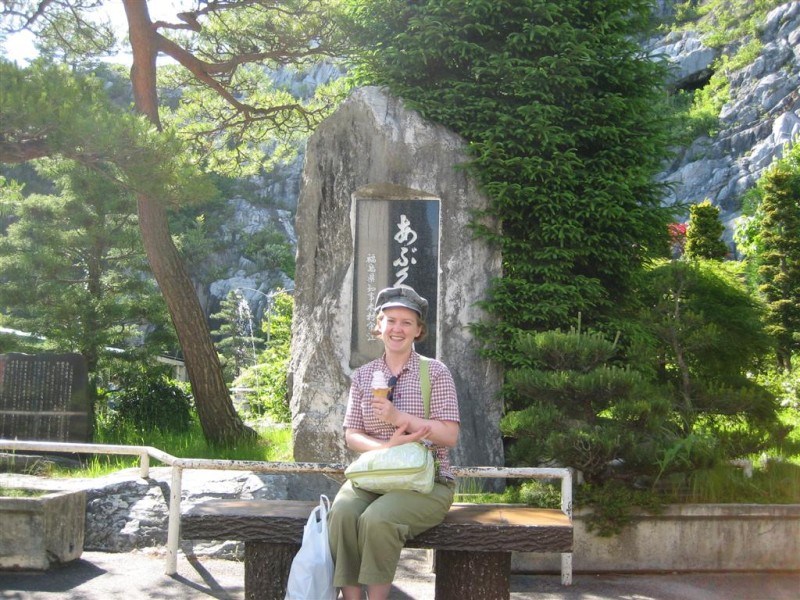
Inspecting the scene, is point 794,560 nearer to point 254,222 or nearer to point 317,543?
point 317,543

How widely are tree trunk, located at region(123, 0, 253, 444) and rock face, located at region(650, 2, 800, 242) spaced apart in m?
26.6

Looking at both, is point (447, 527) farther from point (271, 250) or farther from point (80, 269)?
point (271, 250)

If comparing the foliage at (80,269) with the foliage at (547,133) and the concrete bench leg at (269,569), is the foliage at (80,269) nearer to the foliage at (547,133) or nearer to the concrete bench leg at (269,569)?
the foliage at (547,133)

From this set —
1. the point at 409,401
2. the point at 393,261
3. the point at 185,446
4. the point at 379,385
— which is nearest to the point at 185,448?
the point at 185,446

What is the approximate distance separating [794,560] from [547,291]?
8.12ft

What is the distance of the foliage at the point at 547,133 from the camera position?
6.05 meters

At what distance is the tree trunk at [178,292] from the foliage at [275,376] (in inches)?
90.6

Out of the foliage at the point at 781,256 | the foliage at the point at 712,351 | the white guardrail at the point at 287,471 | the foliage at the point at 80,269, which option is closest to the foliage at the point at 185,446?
the foliage at the point at 80,269

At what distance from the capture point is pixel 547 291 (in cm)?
603

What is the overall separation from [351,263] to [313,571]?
3466mm

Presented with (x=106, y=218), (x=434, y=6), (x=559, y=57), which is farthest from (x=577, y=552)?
(x=106, y=218)

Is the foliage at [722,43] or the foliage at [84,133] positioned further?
the foliage at [722,43]

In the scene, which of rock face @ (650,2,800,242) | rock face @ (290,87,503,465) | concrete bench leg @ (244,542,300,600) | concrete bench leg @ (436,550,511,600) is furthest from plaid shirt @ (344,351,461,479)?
rock face @ (650,2,800,242)

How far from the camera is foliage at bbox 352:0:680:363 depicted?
238 inches
